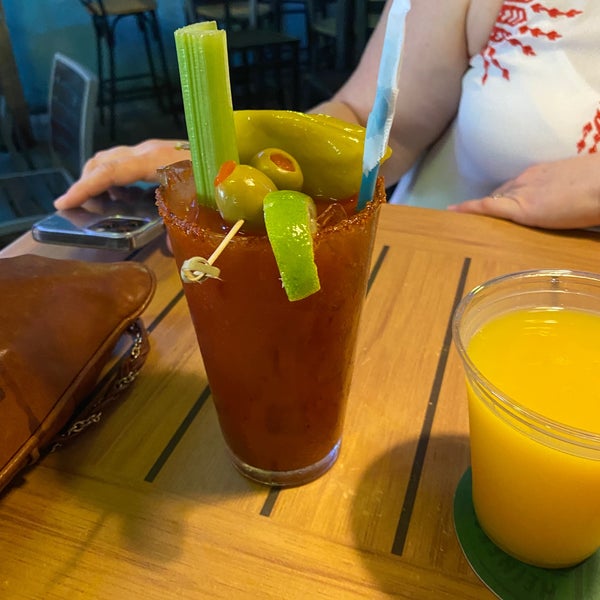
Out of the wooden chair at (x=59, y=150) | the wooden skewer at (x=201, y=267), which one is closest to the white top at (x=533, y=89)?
the wooden skewer at (x=201, y=267)

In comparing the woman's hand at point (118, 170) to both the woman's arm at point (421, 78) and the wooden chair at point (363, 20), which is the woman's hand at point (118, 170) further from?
the wooden chair at point (363, 20)

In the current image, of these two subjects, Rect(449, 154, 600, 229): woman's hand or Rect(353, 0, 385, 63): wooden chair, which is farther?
Rect(353, 0, 385, 63): wooden chair

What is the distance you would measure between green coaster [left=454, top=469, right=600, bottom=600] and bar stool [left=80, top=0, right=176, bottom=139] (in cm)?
340

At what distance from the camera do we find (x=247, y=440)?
0.51 meters

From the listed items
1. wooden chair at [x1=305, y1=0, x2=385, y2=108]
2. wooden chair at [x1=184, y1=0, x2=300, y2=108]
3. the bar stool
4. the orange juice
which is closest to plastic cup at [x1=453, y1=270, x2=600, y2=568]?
the orange juice

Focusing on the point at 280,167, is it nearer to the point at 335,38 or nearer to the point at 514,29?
the point at 514,29

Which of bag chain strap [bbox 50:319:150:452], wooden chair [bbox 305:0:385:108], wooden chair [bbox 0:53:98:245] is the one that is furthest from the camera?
wooden chair [bbox 305:0:385:108]

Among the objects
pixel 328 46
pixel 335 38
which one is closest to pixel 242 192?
pixel 335 38

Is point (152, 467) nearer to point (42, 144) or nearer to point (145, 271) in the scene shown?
point (145, 271)

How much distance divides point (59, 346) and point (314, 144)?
31 centimetres

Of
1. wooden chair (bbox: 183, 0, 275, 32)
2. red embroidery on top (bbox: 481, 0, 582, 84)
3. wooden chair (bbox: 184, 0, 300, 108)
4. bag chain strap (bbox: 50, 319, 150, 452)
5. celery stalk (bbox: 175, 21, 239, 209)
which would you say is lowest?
wooden chair (bbox: 184, 0, 300, 108)

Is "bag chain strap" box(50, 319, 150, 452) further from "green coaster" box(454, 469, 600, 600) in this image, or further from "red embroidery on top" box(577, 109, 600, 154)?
"red embroidery on top" box(577, 109, 600, 154)

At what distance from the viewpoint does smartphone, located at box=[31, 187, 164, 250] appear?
82cm

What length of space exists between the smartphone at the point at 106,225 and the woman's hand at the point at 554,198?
1.63ft
